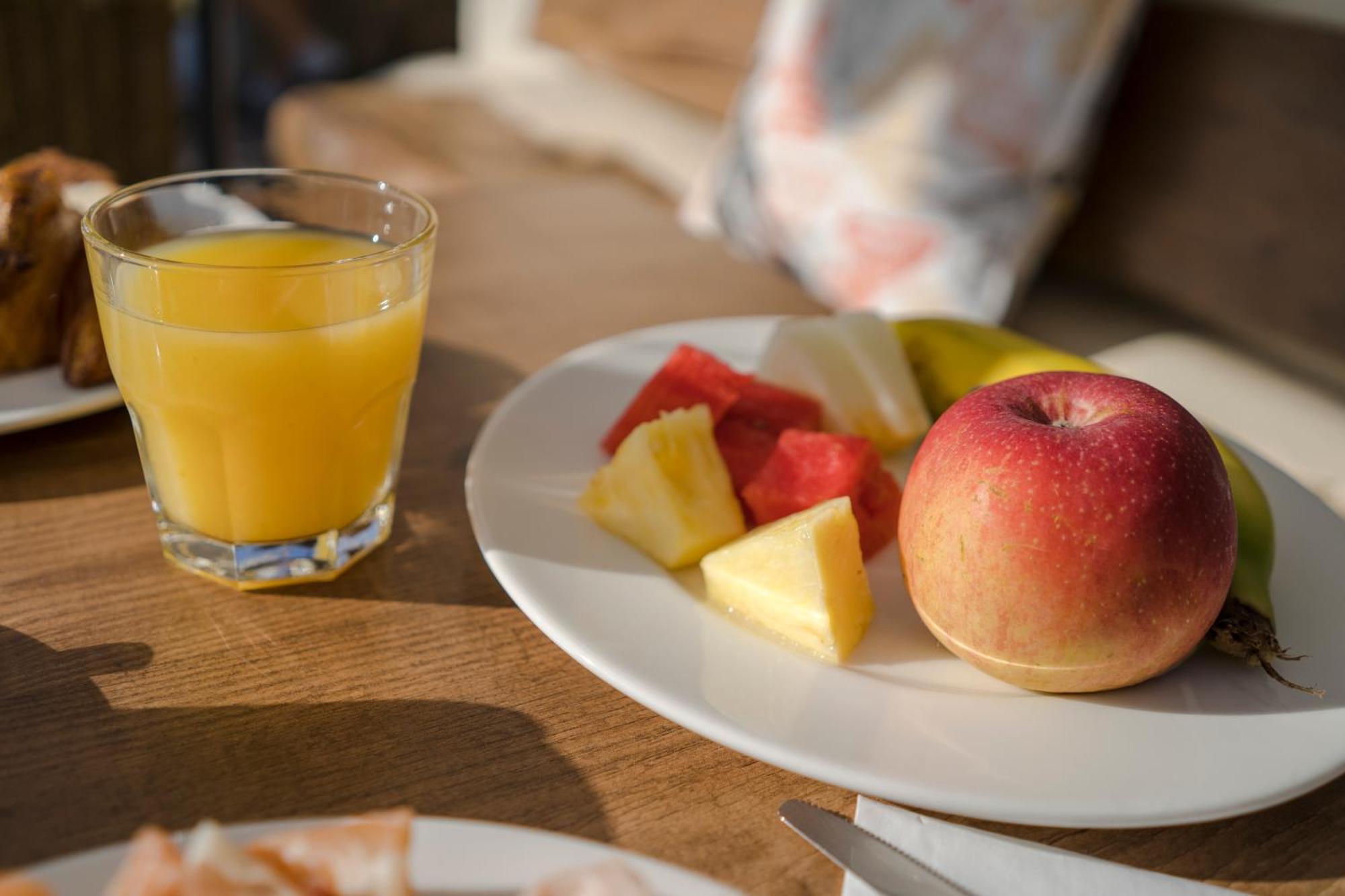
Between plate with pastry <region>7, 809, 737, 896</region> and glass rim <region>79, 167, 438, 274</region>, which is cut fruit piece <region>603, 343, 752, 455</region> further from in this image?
plate with pastry <region>7, 809, 737, 896</region>

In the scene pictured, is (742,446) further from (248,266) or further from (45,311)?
(45,311)

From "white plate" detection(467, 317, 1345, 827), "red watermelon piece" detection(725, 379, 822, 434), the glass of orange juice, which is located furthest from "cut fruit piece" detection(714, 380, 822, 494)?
the glass of orange juice

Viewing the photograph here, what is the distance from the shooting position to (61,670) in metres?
0.60

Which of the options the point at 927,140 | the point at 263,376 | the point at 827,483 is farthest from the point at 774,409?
the point at 927,140

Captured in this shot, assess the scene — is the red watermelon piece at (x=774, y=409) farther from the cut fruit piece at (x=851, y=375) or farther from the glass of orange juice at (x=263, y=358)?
the glass of orange juice at (x=263, y=358)

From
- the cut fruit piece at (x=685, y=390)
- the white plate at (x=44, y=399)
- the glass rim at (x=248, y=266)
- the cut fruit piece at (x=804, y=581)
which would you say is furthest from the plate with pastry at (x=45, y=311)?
the cut fruit piece at (x=804, y=581)

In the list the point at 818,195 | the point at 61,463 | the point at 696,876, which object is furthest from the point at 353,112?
the point at 696,876

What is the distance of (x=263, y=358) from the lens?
639 mm

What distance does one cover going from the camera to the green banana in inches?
24.8

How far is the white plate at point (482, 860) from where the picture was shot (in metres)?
0.43

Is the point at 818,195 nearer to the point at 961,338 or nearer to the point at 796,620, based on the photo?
the point at 961,338

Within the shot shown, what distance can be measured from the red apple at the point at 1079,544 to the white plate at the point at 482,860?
250 millimetres

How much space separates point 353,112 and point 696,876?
2.65 m

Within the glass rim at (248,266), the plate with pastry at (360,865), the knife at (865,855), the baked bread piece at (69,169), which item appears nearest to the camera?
the plate with pastry at (360,865)
